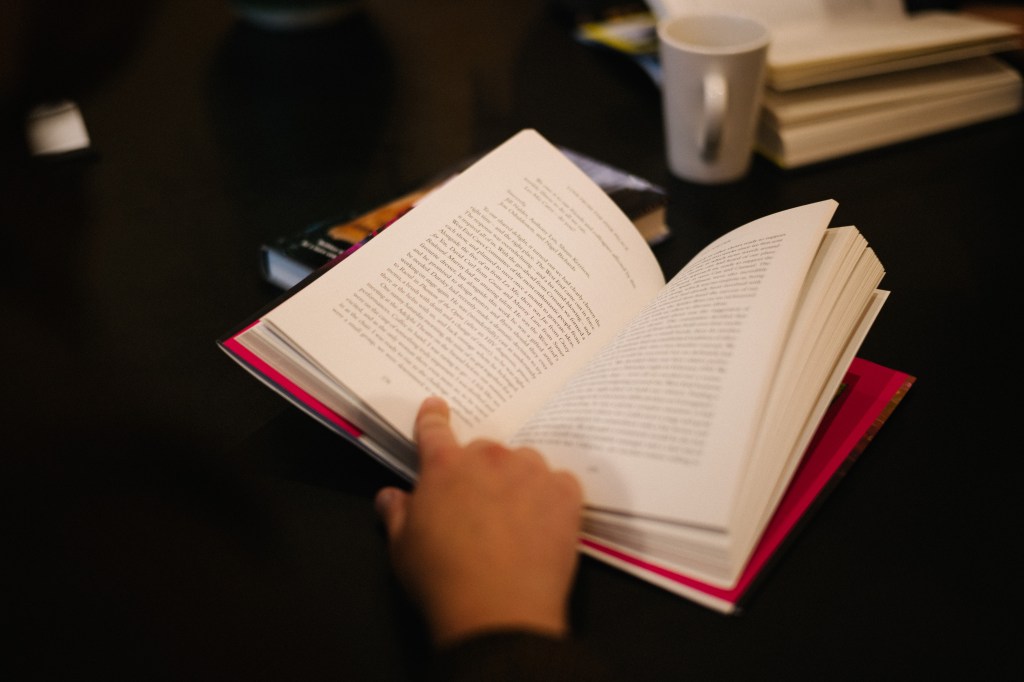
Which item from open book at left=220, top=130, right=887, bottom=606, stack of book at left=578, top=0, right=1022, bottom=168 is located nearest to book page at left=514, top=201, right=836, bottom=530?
open book at left=220, top=130, right=887, bottom=606

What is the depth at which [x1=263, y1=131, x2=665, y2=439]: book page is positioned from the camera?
551 mm

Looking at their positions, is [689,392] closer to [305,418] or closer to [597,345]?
[597,345]

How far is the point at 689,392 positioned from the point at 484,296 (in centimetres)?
17

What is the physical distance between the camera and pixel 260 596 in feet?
1.65

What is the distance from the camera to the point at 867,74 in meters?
0.89

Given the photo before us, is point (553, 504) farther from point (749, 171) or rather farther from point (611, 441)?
point (749, 171)

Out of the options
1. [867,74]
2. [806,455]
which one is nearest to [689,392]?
[806,455]

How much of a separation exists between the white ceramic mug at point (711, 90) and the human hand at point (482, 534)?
44 cm

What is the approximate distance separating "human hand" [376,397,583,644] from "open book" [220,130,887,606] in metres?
0.02

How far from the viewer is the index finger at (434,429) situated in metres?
0.51

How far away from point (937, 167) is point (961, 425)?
1.29ft

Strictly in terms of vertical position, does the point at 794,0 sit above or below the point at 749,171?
above

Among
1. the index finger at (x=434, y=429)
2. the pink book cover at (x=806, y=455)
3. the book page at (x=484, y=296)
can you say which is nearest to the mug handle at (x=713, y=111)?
the book page at (x=484, y=296)

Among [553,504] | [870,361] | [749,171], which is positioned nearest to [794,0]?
[749,171]
